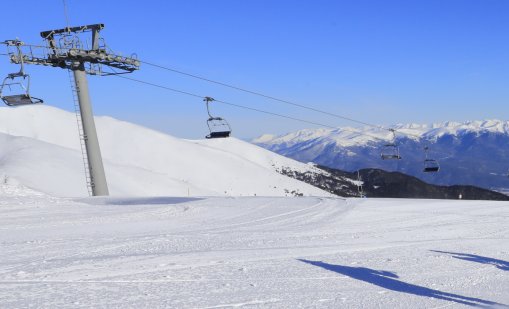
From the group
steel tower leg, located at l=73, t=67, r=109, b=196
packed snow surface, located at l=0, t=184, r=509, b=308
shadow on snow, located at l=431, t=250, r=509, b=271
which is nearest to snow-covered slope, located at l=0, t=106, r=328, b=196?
steel tower leg, located at l=73, t=67, r=109, b=196

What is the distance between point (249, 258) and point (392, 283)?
2.65m

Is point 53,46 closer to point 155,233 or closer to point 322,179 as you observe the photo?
point 155,233

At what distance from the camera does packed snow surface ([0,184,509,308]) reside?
7629 millimetres

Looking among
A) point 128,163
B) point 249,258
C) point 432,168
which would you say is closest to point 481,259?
point 249,258

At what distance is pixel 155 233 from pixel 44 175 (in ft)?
91.4

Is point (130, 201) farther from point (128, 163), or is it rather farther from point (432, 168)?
point (128, 163)

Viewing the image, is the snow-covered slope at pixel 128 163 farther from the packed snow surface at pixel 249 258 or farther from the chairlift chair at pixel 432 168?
the packed snow surface at pixel 249 258

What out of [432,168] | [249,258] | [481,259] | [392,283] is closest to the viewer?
[392,283]

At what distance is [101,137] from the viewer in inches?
3159

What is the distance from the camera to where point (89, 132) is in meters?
27.6

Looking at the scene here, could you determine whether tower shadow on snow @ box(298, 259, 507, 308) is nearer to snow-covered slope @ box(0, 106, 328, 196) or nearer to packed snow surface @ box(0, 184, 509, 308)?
packed snow surface @ box(0, 184, 509, 308)

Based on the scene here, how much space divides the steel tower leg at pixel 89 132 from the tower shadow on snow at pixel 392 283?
64.0ft

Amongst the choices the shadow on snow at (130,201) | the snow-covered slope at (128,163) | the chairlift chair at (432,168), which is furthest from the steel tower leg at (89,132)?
the chairlift chair at (432,168)

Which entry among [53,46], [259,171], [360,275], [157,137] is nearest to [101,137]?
[157,137]
